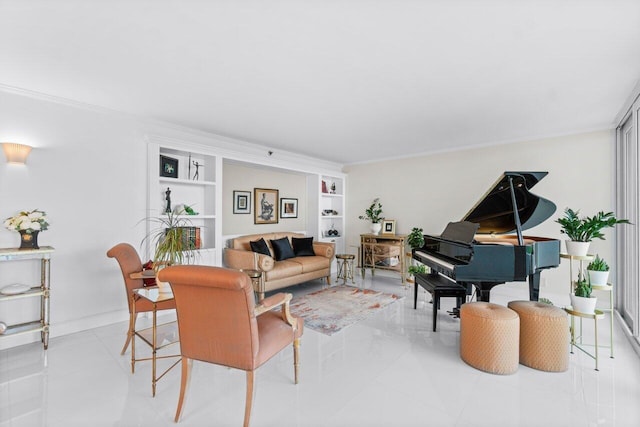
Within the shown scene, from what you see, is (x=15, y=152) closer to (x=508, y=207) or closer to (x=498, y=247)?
(x=498, y=247)

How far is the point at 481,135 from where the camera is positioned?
14.3 feet

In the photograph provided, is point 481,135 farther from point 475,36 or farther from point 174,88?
point 174,88

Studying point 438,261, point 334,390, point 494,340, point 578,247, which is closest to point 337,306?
point 438,261

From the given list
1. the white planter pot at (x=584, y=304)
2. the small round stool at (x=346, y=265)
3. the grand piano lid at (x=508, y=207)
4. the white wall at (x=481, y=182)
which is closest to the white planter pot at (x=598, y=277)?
the white planter pot at (x=584, y=304)

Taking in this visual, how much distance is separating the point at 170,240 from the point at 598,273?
404cm

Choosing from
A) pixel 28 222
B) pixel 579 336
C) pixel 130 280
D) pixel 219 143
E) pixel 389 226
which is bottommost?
pixel 579 336

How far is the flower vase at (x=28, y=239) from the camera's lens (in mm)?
2701

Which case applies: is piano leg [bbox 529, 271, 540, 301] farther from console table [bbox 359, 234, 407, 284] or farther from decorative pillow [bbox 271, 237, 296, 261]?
decorative pillow [bbox 271, 237, 296, 261]

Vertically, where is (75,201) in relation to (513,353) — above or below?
above

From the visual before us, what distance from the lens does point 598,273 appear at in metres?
2.55

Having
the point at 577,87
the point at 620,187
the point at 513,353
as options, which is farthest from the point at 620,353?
Answer: the point at 577,87

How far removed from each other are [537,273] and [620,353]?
3.00 ft

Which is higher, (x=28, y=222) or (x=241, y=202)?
(x=241, y=202)

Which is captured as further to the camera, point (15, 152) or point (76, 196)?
point (76, 196)
